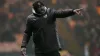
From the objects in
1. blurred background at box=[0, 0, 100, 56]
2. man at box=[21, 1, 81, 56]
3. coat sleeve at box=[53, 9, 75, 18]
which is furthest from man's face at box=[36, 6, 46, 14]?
blurred background at box=[0, 0, 100, 56]

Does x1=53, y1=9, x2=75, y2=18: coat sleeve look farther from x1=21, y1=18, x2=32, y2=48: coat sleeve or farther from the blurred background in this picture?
the blurred background

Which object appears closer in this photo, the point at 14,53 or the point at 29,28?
the point at 29,28

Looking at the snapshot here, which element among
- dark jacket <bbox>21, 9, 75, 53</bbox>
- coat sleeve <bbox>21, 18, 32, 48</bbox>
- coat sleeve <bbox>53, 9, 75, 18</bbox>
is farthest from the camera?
coat sleeve <bbox>21, 18, 32, 48</bbox>

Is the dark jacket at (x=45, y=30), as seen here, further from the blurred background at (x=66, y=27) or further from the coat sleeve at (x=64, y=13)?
the blurred background at (x=66, y=27)

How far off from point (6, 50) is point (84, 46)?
2.50 metres

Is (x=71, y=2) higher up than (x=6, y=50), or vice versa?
(x=71, y=2)

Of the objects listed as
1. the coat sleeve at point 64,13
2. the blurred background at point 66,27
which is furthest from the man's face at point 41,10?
the blurred background at point 66,27

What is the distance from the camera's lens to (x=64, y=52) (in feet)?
40.0

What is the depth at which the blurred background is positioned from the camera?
40.0ft

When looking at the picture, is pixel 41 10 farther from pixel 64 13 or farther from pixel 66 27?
pixel 66 27

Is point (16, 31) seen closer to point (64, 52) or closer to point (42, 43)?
point (64, 52)

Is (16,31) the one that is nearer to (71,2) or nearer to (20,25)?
(20,25)

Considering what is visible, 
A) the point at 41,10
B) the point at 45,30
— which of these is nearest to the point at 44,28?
the point at 45,30

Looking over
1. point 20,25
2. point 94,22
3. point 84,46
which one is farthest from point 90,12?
point 20,25
